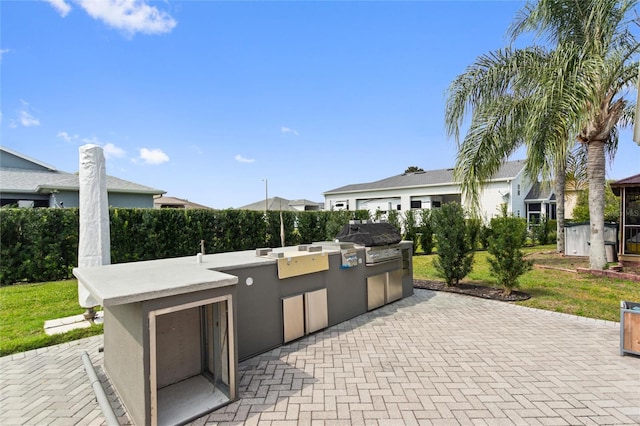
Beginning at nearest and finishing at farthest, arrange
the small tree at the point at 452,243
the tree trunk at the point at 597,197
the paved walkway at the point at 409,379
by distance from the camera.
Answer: the paved walkway at the point at 409,379, the small tree at the point at 452,243, the tree trunk at the point at 597,197

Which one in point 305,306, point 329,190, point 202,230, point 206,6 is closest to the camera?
point 305,306

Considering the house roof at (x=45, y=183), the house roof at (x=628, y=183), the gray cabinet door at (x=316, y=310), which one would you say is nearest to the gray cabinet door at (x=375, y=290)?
the gray cabinet door at (x=316, y=310)

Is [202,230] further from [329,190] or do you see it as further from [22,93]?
[329,190]

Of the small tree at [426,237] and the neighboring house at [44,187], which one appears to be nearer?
the neighboring house at [44,187]

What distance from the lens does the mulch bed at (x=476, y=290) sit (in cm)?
629

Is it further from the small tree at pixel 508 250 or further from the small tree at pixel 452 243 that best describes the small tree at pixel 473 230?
the small tree at pixel 508 250

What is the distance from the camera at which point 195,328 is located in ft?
11.2

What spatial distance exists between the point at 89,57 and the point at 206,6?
3.44 metres

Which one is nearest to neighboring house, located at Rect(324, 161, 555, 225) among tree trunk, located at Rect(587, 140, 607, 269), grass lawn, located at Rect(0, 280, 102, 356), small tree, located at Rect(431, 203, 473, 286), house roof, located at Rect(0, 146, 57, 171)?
tree trunk, located at Rect(587, 140, 607, 269)

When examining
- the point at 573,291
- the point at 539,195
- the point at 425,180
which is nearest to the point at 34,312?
the point at 573,291

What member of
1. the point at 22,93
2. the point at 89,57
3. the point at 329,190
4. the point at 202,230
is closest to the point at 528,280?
the point at 202,230

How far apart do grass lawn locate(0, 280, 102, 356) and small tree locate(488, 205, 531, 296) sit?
7.48 meters

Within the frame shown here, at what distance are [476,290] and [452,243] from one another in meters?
1.25

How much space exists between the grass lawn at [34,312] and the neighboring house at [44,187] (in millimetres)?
6013
